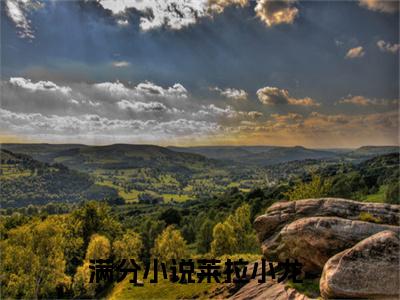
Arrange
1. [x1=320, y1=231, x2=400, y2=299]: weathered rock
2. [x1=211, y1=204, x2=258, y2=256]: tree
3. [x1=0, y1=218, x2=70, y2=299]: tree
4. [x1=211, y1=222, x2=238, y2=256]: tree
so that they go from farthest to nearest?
[x1=211, y1=204, x2=258, y2=256]: tree → [x1=211, y1=222, x2=238, y2=256]: tree → [x1=0, y1=218, x2=70, y2=299]: tree → [x1=320, y1=231, x2=400, y2=299]: weathered rock

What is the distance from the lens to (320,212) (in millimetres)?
28547

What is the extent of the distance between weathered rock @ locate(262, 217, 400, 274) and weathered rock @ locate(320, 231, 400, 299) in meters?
3.45

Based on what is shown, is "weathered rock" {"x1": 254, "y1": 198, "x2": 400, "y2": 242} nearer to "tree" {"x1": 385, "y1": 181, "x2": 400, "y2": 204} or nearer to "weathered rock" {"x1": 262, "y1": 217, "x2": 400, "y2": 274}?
"weathered rock" {"x1": 262, "y1": 217, "x2": 400, "y2": 274}

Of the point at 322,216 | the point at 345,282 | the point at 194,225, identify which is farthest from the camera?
the point at 194,225

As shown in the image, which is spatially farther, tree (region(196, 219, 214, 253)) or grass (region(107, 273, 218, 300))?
tree (region(196, 219, 214, 253))

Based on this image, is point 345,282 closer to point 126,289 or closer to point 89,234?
point 126,289

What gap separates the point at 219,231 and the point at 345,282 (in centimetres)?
5282

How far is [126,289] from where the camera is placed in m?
49.5

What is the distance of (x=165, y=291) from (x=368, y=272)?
3010 centimetres

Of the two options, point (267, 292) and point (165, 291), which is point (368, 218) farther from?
point (165, 291)

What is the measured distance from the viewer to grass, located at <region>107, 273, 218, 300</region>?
3634 cm

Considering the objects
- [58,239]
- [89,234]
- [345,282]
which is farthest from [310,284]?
[89,234]

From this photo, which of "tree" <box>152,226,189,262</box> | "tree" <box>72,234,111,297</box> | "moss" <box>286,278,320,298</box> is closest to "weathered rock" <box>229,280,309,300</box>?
"moss" <box>286,278,320,298</box>

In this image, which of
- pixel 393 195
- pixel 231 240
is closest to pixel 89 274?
pixel 231 240
